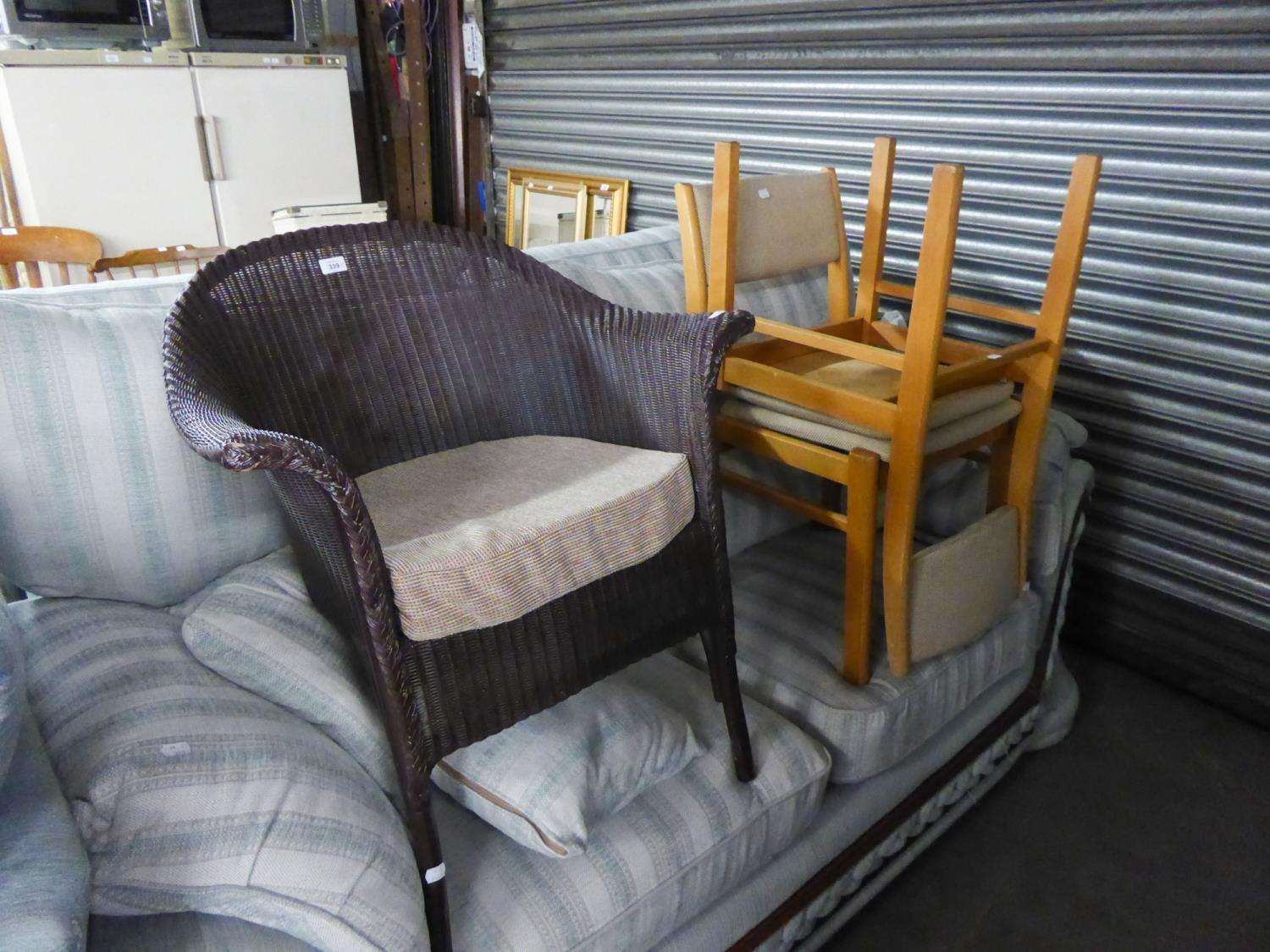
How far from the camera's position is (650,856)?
3.55 ft

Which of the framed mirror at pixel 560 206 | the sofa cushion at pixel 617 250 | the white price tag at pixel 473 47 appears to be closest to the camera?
the sofa cushion at pixel 617 250

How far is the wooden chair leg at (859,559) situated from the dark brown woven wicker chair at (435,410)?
0.25 metres

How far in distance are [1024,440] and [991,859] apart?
0.73 metres

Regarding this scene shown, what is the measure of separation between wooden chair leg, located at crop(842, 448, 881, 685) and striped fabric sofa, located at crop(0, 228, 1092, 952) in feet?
0.16

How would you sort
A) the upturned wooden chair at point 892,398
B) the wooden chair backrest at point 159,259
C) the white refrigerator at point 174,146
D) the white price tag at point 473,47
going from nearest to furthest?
1. the upturned wooden chair at point 892,398
2. the wooden chair backrest at point 159,259
3. the white refrigerator at point 174,146
4. the white price tag at point 473,47

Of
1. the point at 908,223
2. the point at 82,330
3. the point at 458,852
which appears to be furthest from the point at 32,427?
the point at 908,223

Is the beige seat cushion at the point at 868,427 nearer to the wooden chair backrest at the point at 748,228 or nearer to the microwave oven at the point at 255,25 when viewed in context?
the wooden chair backrest at the point at 748,228

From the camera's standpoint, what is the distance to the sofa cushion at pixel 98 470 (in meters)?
1.09

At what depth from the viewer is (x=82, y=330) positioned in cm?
114

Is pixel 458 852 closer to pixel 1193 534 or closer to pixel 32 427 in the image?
pixel 32 427

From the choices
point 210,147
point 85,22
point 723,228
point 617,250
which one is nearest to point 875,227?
point 723,228

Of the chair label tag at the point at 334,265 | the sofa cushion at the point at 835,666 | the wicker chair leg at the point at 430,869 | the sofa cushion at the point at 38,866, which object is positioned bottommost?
the sofa cushion at the point at 835,666

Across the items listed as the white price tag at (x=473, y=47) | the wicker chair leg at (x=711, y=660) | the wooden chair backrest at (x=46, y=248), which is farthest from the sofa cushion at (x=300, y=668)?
the white price tag at (x=473, y=47)

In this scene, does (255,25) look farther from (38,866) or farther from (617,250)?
(38,866)
